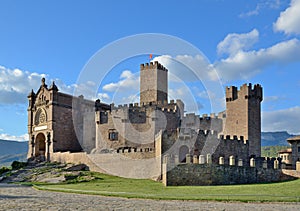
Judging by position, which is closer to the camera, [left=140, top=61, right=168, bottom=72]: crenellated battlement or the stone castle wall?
the stone castle wall

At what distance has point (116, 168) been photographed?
42.9m

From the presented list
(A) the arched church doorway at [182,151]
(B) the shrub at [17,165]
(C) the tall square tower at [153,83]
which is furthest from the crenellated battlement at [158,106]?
(B) the shrub at [17,165]

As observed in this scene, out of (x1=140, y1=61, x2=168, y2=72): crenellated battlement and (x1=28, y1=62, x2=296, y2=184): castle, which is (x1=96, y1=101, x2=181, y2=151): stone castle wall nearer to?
(x1=28, y1=62, x2=296, y2=184): castle

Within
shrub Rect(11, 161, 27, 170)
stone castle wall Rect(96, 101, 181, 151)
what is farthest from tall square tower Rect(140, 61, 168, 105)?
shrub Rect(11, 161, 27, 170)

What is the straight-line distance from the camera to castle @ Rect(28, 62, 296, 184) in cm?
4275

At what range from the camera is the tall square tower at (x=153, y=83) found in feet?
223

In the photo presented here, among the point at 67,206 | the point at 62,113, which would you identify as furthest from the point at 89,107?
the point at 67,206

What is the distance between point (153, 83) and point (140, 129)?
17.0 metres

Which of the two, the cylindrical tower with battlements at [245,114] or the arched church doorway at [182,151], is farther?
the cylindrical tower with battlements at [245,114]

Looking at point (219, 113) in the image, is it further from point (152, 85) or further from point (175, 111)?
point (152, 85)

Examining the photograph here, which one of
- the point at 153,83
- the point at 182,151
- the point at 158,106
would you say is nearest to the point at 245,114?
the point at 158,106

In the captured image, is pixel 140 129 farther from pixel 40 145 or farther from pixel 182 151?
pixel 40 145

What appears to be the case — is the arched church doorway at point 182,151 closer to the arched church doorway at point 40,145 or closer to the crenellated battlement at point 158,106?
Answer: the crenellated battlement at point 158,106

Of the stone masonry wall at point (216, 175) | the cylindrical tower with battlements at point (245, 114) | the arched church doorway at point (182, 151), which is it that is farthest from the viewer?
the cylindrical tower with battlements at point (245, 114)
